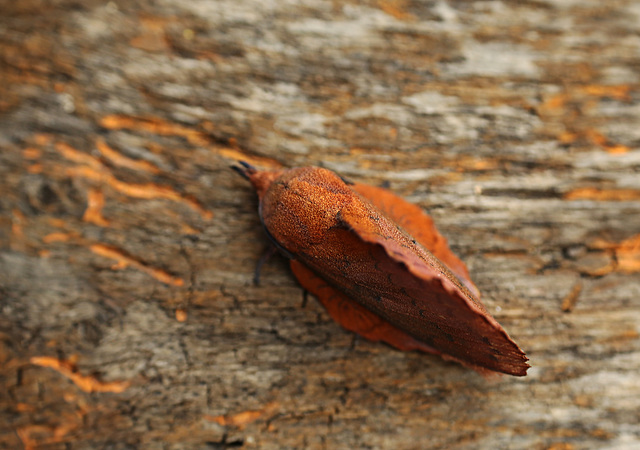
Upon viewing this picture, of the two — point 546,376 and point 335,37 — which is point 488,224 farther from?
point 335,37

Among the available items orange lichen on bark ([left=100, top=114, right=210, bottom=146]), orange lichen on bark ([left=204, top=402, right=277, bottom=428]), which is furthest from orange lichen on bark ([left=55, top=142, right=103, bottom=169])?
orange lichen on bark ([left=204, top=402, right=277, bottom=428])

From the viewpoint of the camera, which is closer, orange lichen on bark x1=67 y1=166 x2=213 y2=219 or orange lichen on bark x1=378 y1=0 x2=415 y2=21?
orange lichen on bark x1=67 y1=166 x2=213 y2=219

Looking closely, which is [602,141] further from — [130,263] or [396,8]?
[130,263]

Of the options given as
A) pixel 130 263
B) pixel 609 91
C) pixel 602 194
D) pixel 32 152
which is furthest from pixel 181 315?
pixel 609 91

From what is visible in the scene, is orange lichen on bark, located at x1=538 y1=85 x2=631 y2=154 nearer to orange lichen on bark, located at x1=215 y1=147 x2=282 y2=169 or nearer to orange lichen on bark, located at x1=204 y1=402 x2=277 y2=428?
orange lichen on bark, located at x1=215 y1=147 x2=282 y2=169

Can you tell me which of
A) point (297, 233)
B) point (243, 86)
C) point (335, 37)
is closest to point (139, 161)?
point (243, 86)

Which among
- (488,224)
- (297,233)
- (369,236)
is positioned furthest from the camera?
(488,224)
